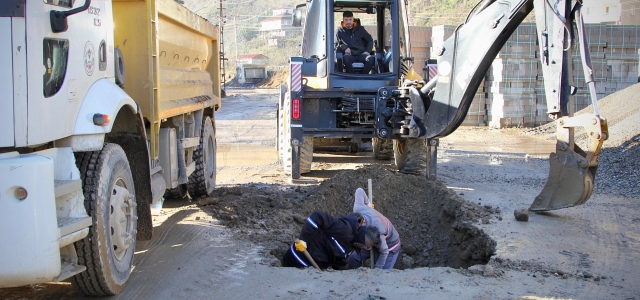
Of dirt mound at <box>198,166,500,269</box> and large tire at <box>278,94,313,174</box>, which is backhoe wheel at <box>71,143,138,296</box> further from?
large tire at <box>278,94,313,174</box>

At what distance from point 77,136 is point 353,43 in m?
6.84

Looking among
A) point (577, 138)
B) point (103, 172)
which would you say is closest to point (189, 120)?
point (103, 172)

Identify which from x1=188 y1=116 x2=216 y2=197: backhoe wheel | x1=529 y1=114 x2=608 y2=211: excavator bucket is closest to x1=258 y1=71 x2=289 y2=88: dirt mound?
x1=188 y1=116 x2=216 y2=197: backhoe wheel

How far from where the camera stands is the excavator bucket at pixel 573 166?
21.0ft

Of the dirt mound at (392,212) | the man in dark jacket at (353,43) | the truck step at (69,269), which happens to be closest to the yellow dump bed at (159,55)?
the dirt mound at (392,212)

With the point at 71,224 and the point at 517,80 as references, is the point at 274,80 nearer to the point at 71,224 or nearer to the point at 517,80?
the point at 517,80

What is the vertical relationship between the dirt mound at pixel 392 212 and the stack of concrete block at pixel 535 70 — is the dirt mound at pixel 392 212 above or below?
below

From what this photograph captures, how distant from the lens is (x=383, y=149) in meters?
12.4

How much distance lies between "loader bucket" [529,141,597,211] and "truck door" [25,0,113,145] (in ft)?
15.6

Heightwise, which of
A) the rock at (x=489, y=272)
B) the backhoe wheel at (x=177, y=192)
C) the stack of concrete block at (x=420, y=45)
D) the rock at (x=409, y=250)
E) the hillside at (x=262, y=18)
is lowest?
the rock at (x=409, y=250)

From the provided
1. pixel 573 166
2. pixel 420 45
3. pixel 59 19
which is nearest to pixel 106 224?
pixel 59 19

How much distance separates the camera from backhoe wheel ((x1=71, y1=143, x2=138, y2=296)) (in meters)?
4.31

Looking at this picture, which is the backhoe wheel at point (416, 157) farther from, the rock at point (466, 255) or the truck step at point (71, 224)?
the truck step at point (71, 224)

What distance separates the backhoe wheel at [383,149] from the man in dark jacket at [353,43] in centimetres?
216
